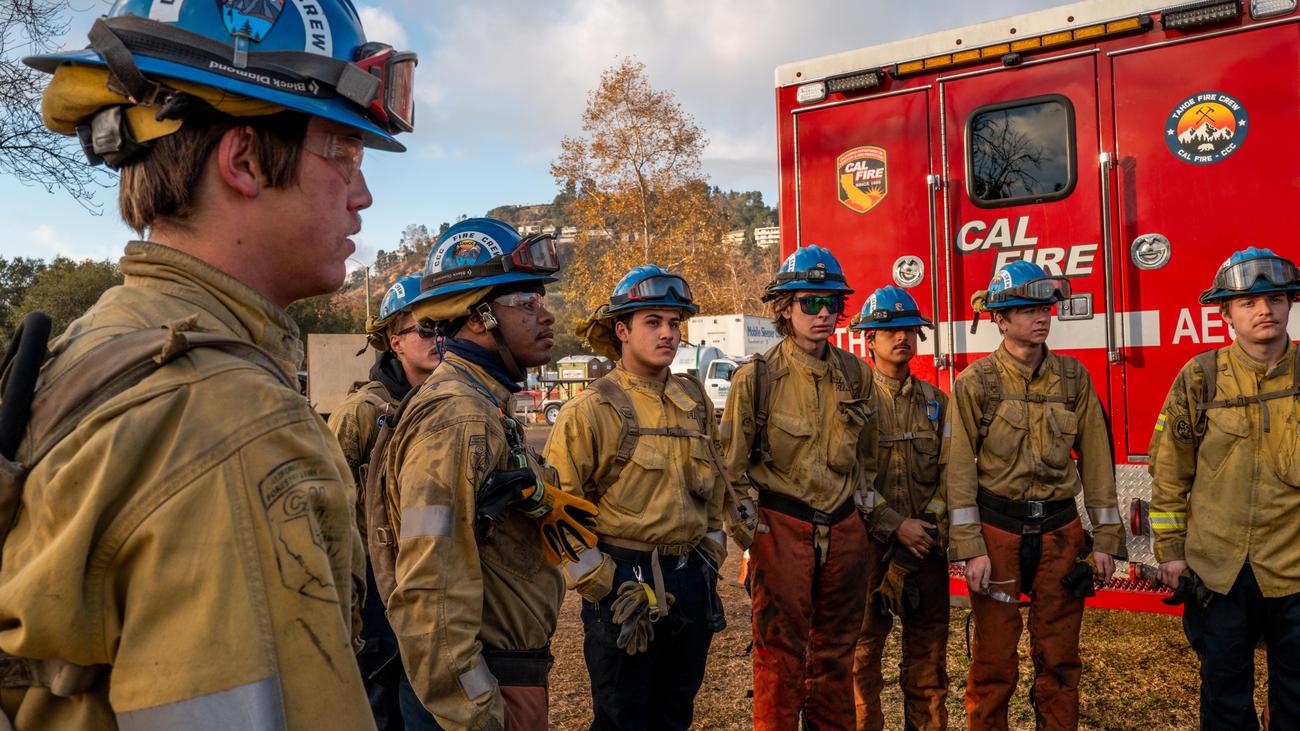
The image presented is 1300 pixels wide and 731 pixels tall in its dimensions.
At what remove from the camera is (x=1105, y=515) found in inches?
183

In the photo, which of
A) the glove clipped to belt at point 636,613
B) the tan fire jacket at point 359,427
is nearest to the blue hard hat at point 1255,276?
the glove clipped to belt at point 636,613

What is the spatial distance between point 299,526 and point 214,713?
0.21m

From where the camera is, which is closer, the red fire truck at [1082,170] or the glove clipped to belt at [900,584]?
the red fire truck at [1082,170]

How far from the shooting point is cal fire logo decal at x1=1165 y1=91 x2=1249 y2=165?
486 centimetres

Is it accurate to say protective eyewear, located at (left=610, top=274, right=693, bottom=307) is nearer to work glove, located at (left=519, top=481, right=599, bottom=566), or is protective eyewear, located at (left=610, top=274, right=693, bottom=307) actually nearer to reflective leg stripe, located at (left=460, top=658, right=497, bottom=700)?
work glove, located at (left=519, top=481, right=599, bottom=566)

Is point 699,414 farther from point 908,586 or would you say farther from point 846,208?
point 846,208

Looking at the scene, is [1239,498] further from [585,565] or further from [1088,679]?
[585,565]

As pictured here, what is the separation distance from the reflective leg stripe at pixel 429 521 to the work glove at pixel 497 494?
94 millimetres

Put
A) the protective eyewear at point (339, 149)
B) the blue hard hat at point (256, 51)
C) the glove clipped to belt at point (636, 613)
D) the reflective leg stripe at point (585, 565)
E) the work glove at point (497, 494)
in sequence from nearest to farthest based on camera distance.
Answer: the blue hard hat at point (256, 51)
the protective eyewear at point (339, 149)
the work glove at point (497, 494)
the reflective leg stripe at point (585, 565)
the glove clipped to belt at point (636, 613)

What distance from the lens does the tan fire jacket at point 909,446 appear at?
5.31 meters

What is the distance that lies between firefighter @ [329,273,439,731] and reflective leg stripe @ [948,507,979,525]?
2843mm

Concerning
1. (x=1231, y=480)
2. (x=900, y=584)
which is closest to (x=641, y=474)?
(x=900, y=584)

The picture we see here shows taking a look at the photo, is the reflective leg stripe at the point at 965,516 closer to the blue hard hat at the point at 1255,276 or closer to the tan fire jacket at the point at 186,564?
the blue hard hat at the point at 1255,276

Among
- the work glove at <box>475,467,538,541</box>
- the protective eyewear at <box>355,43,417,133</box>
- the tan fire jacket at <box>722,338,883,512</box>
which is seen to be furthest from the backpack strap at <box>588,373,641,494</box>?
the protective eyewear at <box>355,43,417,133</box>
